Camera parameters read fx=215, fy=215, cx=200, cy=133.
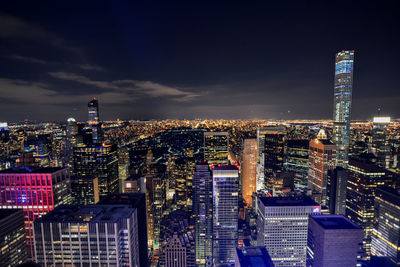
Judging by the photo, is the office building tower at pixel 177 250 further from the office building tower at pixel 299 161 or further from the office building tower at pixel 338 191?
the office building tower at pixel 299 161

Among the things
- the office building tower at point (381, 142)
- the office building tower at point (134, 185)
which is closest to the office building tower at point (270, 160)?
the office building tower at point (381, 142)

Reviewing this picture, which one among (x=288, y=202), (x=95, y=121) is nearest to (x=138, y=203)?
(x=288, y=202)

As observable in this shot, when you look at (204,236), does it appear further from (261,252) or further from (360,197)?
(360,197)

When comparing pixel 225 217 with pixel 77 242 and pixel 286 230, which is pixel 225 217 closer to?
pixel 286 230

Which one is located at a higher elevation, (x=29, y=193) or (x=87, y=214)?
(x=87, y=214)

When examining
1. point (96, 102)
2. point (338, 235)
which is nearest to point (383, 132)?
point (338, 235)

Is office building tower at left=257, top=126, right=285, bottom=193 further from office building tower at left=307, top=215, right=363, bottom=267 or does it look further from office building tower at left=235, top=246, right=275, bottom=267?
office building tower at left=235, top=246, right=275, bottom=267
